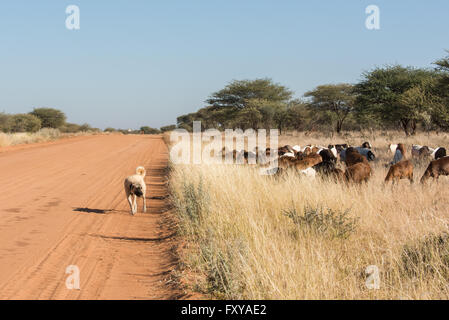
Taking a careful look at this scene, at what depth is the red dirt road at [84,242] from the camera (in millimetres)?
3926

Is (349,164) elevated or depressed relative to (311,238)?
elevated

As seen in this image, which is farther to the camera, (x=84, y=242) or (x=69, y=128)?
(x=69, y=128)

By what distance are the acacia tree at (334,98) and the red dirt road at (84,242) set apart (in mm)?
29096

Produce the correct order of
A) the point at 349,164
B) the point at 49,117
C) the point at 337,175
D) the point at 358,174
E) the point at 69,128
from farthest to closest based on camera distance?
the point at 69,128 → the point at 49,117 → the point at 349,164 → the point at 337,175 → the point at 358,174

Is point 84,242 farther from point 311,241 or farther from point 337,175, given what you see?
point 337,175

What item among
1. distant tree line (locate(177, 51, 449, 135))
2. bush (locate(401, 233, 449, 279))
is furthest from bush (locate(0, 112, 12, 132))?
bush (locate(401, 233, 449, 279))

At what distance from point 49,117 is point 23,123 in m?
8.99

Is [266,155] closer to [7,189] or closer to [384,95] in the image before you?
[7,189]

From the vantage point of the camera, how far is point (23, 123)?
45906 millimetres

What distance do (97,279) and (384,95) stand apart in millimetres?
26868

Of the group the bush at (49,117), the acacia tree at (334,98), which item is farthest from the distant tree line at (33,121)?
the acacia tree at (334,98)

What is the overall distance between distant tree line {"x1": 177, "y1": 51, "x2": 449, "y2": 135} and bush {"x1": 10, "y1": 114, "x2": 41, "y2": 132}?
75.9 ft

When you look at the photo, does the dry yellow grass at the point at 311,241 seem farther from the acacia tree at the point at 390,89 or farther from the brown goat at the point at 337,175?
the acacia tree at the point at 390,89

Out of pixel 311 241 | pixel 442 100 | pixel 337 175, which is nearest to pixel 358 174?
pixel 337 175
